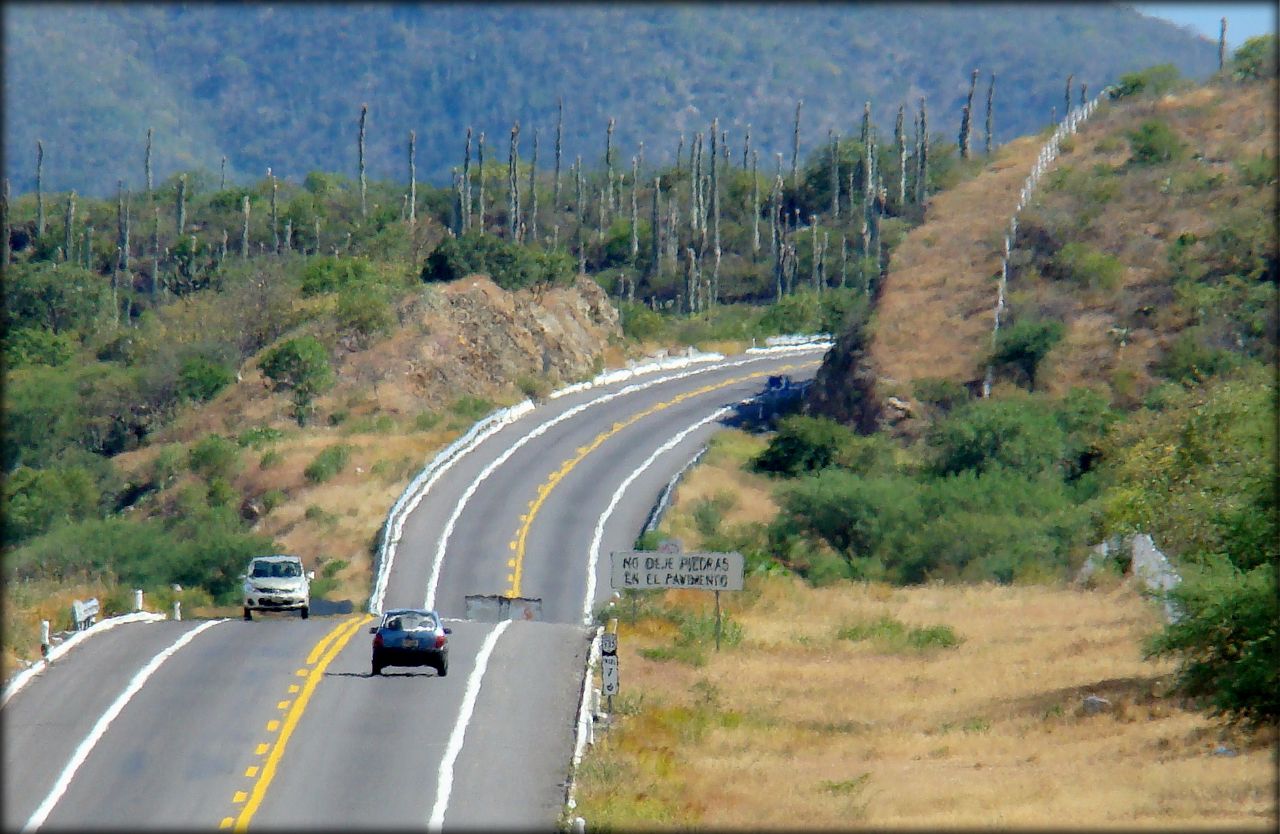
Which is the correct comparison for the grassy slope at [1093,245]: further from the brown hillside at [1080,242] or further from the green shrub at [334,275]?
the green shrub at [334,275]

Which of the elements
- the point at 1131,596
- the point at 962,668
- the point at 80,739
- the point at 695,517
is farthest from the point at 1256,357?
the point at 80,739

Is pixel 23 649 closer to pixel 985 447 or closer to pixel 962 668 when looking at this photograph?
pixel 962 668

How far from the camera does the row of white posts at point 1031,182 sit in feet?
245

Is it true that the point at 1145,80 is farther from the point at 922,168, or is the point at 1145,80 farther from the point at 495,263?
the point at 495,263

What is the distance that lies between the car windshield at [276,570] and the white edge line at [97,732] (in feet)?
15.3

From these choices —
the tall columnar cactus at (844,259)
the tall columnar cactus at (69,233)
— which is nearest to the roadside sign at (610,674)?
the tall columnar cactus at (844,259)

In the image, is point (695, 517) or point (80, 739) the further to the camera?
point (695, 517)

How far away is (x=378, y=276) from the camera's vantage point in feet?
308

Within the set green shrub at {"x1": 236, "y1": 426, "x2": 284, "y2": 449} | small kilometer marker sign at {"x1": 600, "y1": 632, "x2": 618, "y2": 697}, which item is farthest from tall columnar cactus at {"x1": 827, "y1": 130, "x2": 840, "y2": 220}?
small kilometer marker sign at {"x1": 600, "y1": 632, "x2": 618, "y2": 697}

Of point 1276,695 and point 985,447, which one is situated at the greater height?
point 1276,695

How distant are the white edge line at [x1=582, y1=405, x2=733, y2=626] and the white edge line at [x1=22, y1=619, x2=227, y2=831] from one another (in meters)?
14.8

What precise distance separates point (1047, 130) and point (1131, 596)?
223 ft

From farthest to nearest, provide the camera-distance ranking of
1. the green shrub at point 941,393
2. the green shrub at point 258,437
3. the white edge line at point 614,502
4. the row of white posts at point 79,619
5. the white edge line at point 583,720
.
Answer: the green shrub at point 941,393 < the green shrub at point 258,437 < the white edge line at point 614,502 < the row of white posts at point 79,619 < the white edge line at point 583,720

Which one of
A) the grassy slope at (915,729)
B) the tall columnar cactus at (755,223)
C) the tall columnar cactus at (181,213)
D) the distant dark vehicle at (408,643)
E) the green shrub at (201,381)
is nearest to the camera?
the grassy slope at (915,729)
